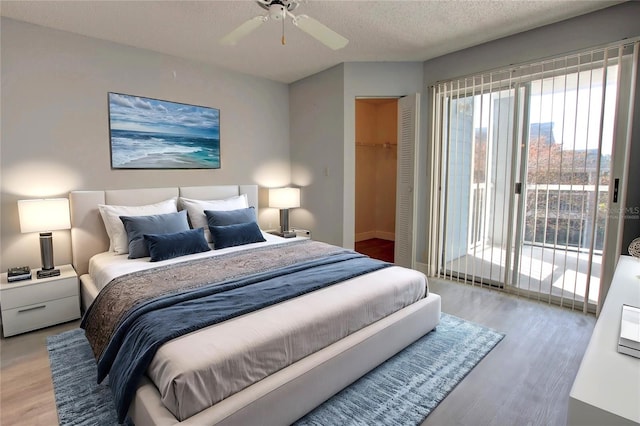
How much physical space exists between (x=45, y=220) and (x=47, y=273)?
46 centimetres

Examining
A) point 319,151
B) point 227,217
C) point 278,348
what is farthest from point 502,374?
point 319,151

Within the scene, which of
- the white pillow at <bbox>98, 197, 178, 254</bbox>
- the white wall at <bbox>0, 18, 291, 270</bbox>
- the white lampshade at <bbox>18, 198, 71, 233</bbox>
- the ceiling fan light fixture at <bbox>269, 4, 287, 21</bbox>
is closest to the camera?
the ceiling fan light fixture at <bbox>269, 4, 287, 21</bbox>

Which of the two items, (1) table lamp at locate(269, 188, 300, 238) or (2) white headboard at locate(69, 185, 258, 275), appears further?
(1) table lamp at locate(269, 188, 300, 238)

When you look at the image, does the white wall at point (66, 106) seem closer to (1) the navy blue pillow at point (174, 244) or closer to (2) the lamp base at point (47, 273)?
(2) the lamp base at point (47, 273)

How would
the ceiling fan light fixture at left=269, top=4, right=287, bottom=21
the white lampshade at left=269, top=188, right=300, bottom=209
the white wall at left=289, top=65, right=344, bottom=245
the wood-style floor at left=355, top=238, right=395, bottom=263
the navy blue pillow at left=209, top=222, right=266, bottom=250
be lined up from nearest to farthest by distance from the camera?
the ceiling fan light fixture at left=269, top=4, right=287, bottom=21 → the navy blue pillow at left=209, top=222, right=266, bottom=250 → the white wall at left=289, top=65, right=344, bottom=245 → the white lampshade at left=269, top=188, right=300, bottom=209 → the wood-style floor at left=355, top=238, right=395, bottom=263

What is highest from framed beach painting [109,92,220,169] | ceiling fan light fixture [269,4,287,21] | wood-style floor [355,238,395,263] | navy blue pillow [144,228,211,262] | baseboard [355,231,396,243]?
ceiling fan light fixture [269,4,287,21]

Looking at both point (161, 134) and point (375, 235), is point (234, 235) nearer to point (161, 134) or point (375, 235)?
point (161, 134)

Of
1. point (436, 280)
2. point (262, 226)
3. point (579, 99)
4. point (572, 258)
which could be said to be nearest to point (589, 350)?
point (572, 258)

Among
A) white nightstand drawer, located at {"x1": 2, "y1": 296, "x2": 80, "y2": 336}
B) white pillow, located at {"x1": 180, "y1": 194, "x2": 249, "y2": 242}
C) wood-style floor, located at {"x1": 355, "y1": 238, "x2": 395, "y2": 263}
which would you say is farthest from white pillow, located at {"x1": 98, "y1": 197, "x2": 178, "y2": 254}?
wood-style floor, located at {"x1": 355, "y1": 238, "x2": 395, "y2": 263}

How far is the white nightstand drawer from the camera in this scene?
8.66 ft

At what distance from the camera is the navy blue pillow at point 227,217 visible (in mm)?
Answer: 3482

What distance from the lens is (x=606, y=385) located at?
103cm

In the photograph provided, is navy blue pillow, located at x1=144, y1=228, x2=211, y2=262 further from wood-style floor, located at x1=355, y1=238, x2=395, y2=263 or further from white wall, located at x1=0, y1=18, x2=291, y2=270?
wood-style floor, located at x1=355, y1=238, x2=395, y2=263

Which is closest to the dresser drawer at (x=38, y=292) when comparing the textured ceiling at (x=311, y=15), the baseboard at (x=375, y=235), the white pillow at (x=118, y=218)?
the white pillow at (x=118, y=218)
